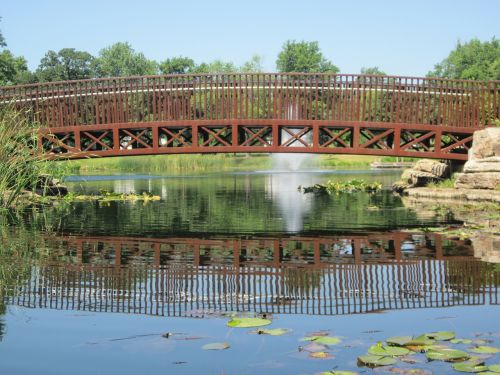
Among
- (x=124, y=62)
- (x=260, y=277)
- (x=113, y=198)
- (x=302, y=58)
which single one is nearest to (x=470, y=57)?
(x=302, y=58)

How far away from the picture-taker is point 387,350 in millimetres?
6879

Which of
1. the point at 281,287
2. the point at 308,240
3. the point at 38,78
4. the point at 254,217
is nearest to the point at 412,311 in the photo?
the point at 281,287

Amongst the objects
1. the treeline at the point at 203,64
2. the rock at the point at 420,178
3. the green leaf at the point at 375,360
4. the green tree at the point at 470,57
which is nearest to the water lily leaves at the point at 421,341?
the green leaf at the point at 375,360

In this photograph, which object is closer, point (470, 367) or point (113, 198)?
point (470, 367)

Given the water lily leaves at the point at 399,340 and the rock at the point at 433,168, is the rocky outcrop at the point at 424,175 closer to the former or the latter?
the rock at the point at 433,168

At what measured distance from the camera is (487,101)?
3228cm

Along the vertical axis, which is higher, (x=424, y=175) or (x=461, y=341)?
(x=424, y=175)

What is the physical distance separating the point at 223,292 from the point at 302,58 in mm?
121398

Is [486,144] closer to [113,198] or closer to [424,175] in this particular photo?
[424,175]

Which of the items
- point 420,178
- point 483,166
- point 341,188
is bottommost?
point 341,188

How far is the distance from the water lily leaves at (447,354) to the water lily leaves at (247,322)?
5.86 ft

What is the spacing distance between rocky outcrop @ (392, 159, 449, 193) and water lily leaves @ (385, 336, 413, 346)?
2633cm

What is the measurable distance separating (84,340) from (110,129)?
25.4 meters

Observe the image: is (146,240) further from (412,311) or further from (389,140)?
(389,140)
